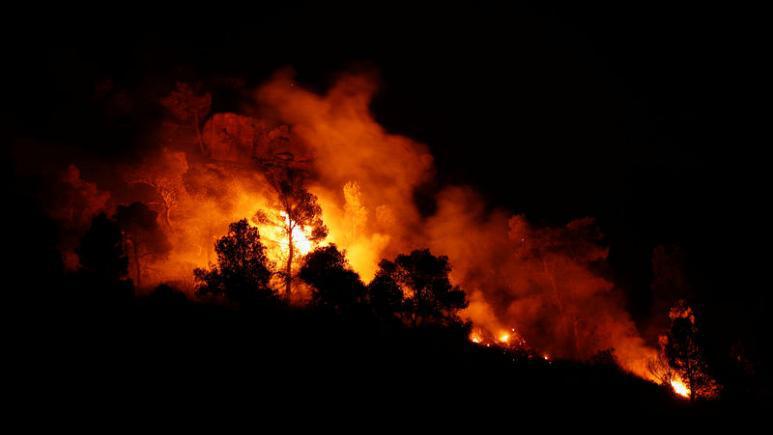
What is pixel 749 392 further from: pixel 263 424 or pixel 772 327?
pixel 263 424

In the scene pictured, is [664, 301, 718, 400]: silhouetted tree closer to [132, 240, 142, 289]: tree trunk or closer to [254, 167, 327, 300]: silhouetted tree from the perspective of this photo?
[254, 167, 327, 300]: silhouetted tree

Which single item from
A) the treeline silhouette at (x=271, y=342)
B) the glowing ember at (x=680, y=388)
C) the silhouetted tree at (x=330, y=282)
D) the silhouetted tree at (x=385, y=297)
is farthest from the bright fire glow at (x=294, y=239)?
the glowing ember at (x=680, y=388)

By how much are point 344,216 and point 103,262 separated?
21921mm

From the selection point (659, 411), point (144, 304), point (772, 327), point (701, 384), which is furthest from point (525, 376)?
point (772, 327)

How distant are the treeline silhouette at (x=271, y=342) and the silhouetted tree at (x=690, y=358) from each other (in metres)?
1.84

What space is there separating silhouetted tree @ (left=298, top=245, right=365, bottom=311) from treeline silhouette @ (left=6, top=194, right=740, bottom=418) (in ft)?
0.21

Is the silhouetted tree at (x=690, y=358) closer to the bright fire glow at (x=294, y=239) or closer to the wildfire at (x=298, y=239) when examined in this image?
the bright fire glow at (x=294, y=239)

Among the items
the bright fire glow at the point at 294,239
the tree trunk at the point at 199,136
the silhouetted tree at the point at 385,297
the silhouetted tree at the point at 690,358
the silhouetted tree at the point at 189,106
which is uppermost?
the silhouetted tree at the point at 189,106

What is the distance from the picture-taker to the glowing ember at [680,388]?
98.9ft

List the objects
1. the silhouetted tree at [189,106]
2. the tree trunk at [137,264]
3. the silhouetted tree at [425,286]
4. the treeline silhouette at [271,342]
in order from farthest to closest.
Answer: the silhouetted tree at [189,106]
the tree trunk at [137,264]
the silhouetted tree at [425,286]
the treeline silhouette at [271,342]

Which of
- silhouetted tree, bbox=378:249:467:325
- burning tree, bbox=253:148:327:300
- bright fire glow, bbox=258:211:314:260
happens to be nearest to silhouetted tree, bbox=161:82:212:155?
bright fire glow, bbox=258:211:314:260

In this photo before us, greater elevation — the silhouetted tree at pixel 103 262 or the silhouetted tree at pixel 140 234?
the silhouetted tree at pixel 140 234

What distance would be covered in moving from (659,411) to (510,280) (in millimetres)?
28030

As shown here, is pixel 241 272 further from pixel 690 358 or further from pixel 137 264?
pixel 690 358
